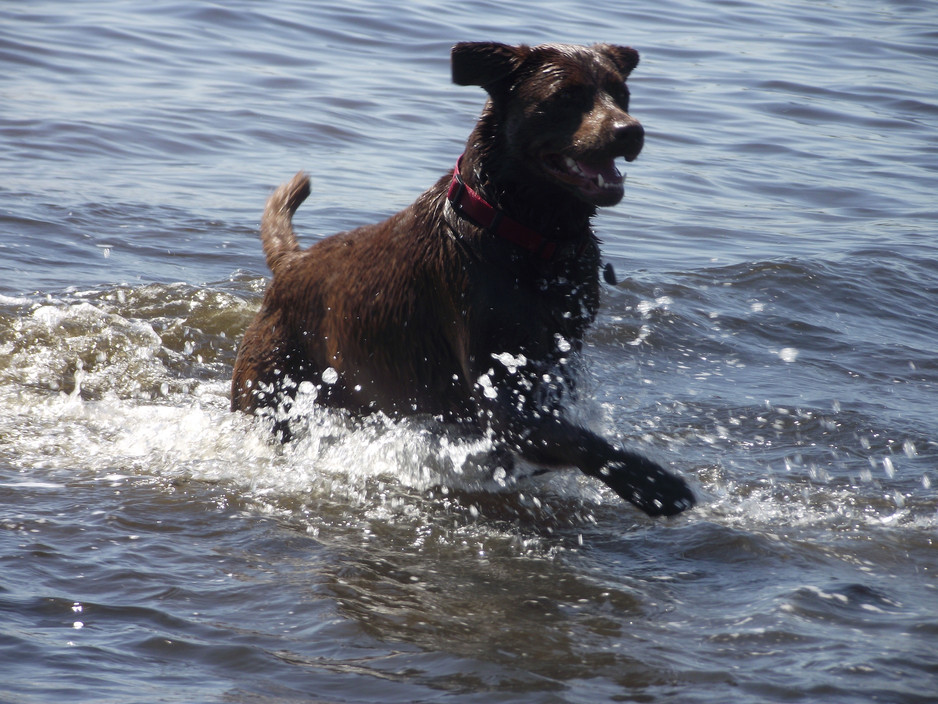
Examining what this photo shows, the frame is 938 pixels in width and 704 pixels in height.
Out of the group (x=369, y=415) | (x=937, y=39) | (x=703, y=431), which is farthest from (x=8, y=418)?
(x=937, y=39)

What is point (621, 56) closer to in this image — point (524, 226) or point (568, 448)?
point (524, 226)

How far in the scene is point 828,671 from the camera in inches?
122

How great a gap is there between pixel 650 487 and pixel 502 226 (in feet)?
3.50

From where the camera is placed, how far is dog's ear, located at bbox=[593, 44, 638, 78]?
173 inches

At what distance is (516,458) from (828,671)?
1.80 m

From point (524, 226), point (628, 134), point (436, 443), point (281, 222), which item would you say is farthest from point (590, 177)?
point (281, 222)

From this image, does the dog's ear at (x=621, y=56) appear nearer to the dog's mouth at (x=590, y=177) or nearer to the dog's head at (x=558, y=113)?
the dog's head at (x=558, y=113)

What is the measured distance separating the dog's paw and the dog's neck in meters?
0.81

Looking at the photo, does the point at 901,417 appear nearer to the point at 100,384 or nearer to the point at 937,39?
the point at 100,384

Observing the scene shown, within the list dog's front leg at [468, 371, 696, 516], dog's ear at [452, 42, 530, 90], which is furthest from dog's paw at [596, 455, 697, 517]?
dog's ear at [452, 42, 530, 90]

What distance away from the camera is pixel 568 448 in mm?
4062

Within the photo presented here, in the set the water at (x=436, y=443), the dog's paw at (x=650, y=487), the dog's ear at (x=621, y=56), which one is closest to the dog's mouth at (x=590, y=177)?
the dog's ear at (x=621, y=56)

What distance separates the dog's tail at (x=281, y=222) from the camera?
16.8 ft

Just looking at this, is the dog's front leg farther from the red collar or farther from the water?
the red collar
